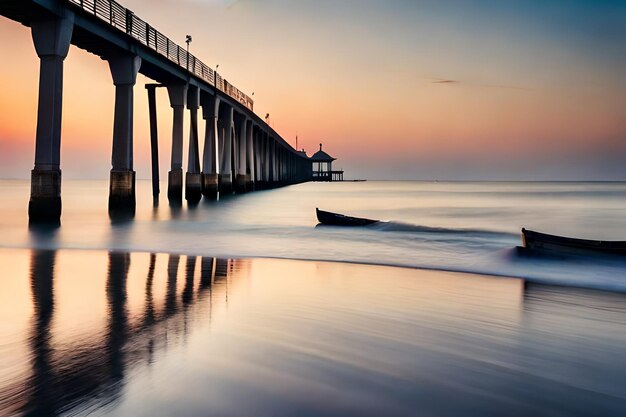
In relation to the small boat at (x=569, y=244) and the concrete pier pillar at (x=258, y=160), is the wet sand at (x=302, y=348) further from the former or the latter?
the concrete pier pillar at (x=258, y=160)

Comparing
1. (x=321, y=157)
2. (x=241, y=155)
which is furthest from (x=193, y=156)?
(x=321, y=157)

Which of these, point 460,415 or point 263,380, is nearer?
point 460,415

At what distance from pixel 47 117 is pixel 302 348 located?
1990 cm

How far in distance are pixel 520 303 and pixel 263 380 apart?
5.27 meters

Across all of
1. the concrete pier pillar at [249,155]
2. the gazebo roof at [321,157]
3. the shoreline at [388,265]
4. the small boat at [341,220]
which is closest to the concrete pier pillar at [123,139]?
the small boat at [341,220]

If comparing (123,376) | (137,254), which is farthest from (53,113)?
(123,376)

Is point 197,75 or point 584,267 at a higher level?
point 197,75

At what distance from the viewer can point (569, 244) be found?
13.1 meters

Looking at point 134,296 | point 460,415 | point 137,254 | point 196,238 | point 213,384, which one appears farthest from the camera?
point 196,238

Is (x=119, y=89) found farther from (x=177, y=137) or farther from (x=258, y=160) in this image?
(x=258, y=160)

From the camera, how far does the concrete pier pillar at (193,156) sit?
4366cm

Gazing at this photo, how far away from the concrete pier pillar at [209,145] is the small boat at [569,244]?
38.3m

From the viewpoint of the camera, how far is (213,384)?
154 inches

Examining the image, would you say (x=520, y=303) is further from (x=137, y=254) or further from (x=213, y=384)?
(x=137, y=254)
